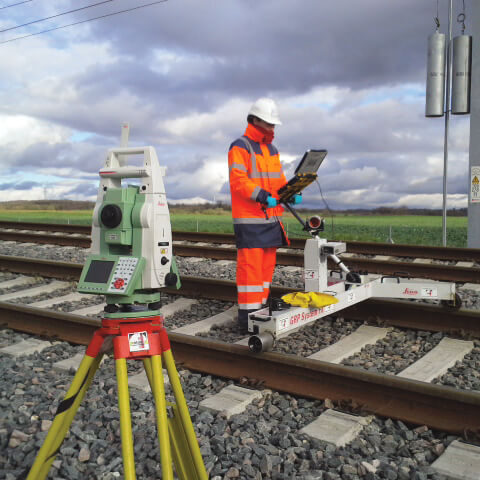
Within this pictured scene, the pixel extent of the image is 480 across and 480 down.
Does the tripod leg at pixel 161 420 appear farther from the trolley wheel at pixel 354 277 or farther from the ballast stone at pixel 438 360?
the trolley wheel at pixel 354 277

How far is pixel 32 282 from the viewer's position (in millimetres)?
8359

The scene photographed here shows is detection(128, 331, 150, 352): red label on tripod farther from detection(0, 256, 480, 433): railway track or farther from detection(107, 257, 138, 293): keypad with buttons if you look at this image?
detection(0, 256, 480, 433): railway track

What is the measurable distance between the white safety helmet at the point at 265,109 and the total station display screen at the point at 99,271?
112 inches

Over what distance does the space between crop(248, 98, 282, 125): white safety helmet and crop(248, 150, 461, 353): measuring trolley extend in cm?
59

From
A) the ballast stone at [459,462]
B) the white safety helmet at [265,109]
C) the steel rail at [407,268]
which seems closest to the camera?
the ballast stone at [459,462]

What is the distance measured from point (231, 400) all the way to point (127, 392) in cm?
153

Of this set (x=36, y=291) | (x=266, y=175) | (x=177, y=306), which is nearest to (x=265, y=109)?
(x=266, y=175)

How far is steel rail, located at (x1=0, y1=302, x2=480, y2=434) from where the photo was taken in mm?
3537

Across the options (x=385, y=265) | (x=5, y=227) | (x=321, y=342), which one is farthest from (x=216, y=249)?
(x=5, y=227)

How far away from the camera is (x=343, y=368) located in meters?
3.97

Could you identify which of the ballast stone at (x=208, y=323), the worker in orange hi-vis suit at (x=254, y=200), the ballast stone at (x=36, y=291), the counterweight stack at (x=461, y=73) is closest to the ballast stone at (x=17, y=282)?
the ballast stone at (x=36, y=291)

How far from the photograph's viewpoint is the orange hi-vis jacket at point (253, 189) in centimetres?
507

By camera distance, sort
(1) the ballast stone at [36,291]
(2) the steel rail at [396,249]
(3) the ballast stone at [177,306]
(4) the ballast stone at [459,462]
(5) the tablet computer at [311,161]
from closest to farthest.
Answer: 1. (4) the ballast stone at [459,462]
2. (5) the tablet computer at [311,161]
3. (3) the ballast stone at [177,306]
4. (1) the ballast stone at [36,291]
5. (2) the steel rail at [396,249]

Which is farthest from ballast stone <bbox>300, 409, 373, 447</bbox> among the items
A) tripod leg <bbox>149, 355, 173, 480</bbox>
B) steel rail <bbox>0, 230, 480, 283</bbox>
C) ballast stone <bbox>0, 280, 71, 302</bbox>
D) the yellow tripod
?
ballast stone <bbox>0, 280, 71, 302</bbox>
